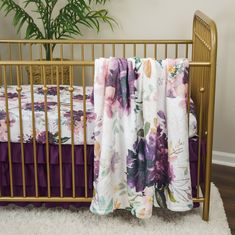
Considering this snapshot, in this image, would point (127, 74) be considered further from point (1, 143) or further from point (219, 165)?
point (219, 165)

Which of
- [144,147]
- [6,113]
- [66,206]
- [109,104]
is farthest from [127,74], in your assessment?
[66,206]

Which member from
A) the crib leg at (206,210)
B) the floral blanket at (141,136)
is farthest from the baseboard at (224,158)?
the floral blanket at (141,136)

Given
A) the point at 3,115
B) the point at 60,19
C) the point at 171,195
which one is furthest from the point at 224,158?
the point at 3,115

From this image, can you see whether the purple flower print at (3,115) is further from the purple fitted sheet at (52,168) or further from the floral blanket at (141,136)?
the floral blanket at (141,136)

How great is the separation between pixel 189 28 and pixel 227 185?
104 centimetres

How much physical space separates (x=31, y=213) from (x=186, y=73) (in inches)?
40.7

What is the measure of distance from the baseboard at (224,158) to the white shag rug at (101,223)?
→ 0.75m

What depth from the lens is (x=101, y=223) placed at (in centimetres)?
212

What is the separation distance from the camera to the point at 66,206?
225 cm

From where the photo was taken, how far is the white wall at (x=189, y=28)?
2771 mm

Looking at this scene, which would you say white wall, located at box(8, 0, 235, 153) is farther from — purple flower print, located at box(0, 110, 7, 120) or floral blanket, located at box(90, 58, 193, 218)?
purple flower print, located at box(0, 110, 7, 120)

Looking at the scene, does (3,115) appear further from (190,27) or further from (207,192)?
(190,27)

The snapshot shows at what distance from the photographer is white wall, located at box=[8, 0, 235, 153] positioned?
2771mm

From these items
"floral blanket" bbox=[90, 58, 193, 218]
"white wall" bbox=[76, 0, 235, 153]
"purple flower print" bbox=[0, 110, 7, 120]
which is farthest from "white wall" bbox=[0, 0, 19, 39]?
"floral blanket" bbox=[90, 58, 193, 218]
